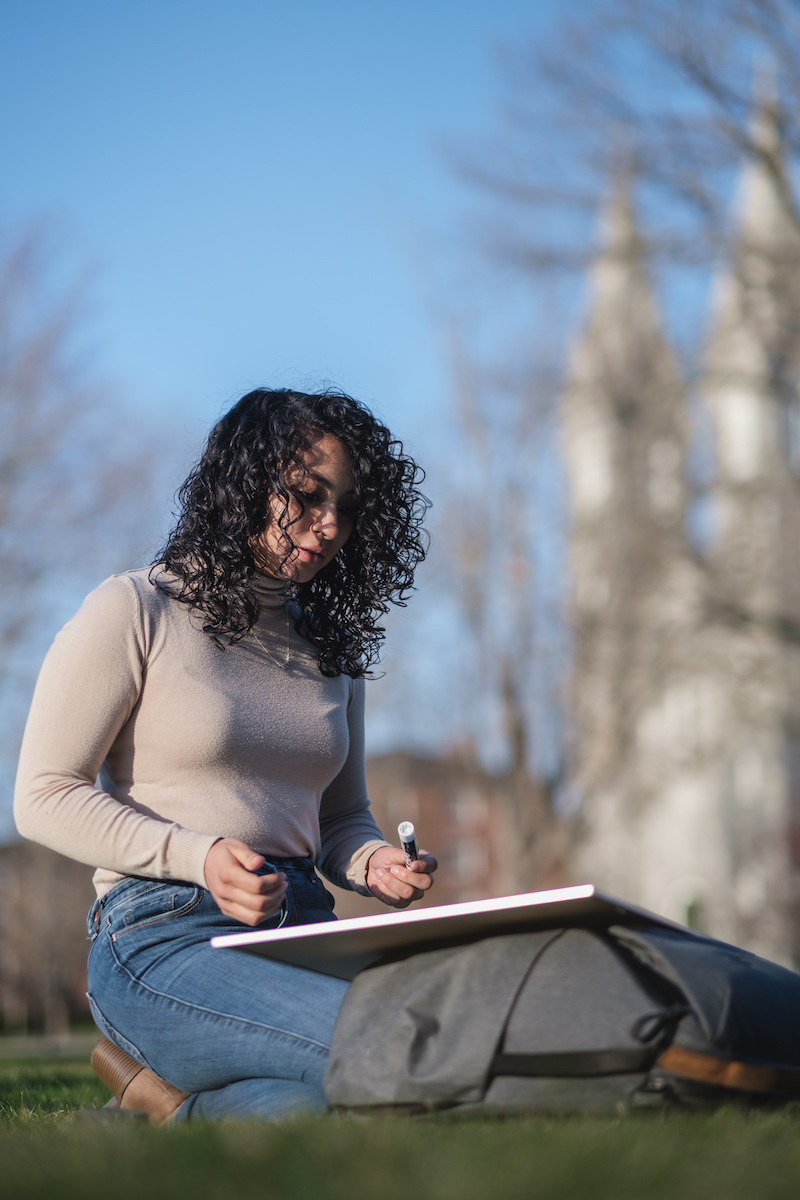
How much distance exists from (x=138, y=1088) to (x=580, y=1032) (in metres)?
1.02

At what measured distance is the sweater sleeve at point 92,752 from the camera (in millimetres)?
2537

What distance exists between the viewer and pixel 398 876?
2855 mm

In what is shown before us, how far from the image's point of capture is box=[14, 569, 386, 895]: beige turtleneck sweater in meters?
2.56

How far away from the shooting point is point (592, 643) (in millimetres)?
17984

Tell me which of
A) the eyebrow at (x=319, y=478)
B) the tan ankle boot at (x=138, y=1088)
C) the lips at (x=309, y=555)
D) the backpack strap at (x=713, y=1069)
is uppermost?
the eyebrow at (x=319, y=478)

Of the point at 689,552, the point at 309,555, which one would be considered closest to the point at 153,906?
the point at 309,555

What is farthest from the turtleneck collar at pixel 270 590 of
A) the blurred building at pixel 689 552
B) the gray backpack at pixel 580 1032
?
the blurred building at pixel 689 552

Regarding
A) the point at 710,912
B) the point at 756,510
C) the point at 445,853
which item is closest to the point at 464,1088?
the point at 756,510

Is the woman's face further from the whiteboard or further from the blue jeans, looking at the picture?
the whiteboard

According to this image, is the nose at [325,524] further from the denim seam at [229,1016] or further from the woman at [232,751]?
the denim seam at [229,1016]

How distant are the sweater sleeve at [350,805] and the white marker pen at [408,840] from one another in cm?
40

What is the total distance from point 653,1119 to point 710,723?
17.0m

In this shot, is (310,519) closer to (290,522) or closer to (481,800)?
(290,522)

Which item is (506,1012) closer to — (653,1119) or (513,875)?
(653,1119)
